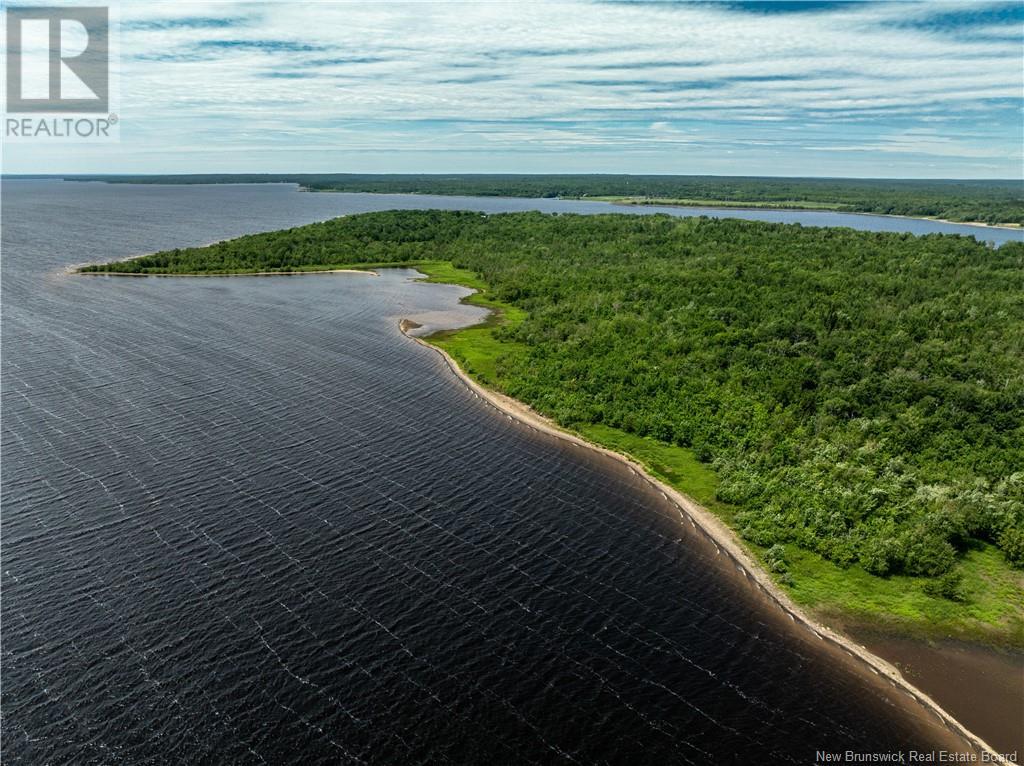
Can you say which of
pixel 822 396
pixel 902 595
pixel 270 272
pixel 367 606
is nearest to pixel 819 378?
pixel 822 396

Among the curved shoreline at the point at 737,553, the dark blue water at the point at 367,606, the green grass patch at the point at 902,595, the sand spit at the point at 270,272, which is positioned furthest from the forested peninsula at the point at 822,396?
the sand spit at the point at 270,272

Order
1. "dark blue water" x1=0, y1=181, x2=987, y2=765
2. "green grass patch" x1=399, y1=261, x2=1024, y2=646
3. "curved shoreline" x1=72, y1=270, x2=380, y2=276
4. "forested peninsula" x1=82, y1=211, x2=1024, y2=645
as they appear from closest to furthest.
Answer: "dark blue water" x1=0, y1=181, x2=987, y2=765 → "green grass patch" x1=399, y1=261, x2=1024, y2=646 → "forested peninsula" x1=82, y1=211, x2=1024, y2=645 → "curved shoreline" x1=72, y1=270, x2=380, y2=276

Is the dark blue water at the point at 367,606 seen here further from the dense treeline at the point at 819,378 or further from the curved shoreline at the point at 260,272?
the curved shoreline at the point at 260,272

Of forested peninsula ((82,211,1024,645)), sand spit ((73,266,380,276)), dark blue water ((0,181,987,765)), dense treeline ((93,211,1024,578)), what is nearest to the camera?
dark blue water ((0,181,987,765))

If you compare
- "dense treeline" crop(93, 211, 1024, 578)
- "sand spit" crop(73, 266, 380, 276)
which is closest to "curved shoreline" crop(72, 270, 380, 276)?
"sand spit" crop(73, 266, 380, 276)

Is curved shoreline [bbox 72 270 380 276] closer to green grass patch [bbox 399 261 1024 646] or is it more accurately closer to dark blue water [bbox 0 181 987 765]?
dark blue water [bbox 0 181 987 765]

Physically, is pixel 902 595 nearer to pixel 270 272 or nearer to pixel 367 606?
pixel 367 606

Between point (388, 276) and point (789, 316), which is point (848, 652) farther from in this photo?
point (388, 276)
